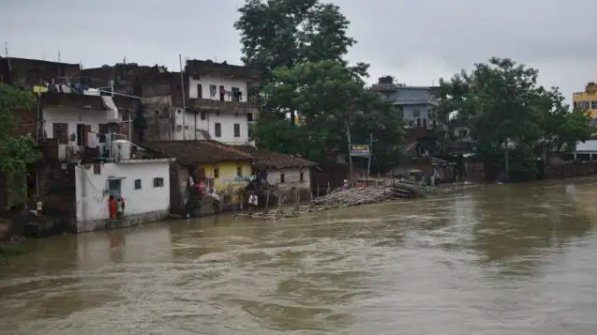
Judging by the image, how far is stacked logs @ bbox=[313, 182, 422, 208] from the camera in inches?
1516

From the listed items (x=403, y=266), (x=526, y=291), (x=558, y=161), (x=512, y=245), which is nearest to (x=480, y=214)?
(x=512, y=245)

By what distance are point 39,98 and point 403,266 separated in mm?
16439

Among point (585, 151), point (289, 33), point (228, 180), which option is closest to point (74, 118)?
point (228, 180)

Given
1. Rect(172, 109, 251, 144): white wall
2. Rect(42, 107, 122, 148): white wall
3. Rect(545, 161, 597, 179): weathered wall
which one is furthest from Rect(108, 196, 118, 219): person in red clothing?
Rect(545, 161, 597, 179): weathered wall

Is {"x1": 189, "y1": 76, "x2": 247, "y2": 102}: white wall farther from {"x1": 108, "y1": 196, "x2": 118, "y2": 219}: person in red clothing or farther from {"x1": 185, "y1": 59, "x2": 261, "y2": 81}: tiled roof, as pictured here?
{"x1": 108, "y1": 196, "x2": 118, "y2": 219}: person in red clothing

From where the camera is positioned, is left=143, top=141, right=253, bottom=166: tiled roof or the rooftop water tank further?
left=143, top=141, right=253, bottom=166: tiled roof

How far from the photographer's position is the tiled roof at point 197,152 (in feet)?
114

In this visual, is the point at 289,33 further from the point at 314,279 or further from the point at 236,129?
the point at 314,279

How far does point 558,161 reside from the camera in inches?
2709

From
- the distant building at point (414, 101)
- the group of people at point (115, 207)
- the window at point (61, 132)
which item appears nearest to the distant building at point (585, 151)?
the distant building at point (414, 101)

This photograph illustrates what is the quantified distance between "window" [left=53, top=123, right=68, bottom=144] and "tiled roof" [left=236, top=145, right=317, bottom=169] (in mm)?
11635

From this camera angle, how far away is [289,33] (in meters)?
55.9

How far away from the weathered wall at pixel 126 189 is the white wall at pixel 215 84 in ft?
28.4

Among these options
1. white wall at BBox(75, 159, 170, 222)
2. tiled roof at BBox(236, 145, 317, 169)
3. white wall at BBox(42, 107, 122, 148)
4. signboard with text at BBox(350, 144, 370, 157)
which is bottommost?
white wall at BBox(75, 159, 170, 222)
